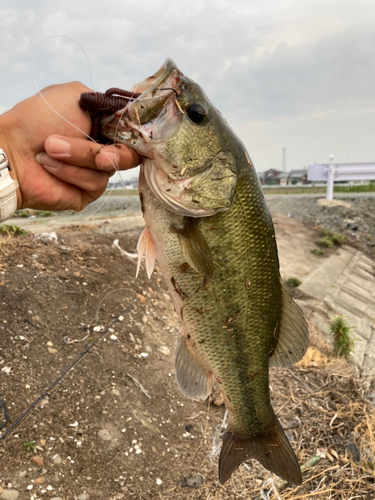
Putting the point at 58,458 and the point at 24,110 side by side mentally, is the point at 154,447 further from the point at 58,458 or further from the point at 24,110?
the point at 24,110

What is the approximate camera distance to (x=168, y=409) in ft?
15.5

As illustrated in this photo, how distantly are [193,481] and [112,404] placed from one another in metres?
1.14

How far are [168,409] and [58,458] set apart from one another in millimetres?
1557

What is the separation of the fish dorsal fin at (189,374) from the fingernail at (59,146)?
1.34 metres

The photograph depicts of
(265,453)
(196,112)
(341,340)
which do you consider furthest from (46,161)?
(341,340)

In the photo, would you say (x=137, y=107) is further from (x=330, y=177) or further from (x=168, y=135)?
(x=330, y=177)

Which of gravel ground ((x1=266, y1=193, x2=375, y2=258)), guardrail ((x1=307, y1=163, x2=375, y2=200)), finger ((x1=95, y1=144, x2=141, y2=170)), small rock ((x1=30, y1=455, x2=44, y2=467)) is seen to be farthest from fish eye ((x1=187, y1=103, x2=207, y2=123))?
guardrail ((x1=307, y1=163, x2=375, y2=200))

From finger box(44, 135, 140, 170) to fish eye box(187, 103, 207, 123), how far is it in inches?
14.1

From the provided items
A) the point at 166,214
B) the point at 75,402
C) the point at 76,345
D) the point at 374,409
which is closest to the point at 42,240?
the point at 76,345

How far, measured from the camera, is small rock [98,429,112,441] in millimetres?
3885

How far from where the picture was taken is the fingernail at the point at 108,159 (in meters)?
2.01

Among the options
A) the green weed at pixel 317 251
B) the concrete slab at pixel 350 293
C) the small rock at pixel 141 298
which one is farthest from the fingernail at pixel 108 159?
the green weed at pixel 317 251

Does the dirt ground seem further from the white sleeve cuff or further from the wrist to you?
the wrist

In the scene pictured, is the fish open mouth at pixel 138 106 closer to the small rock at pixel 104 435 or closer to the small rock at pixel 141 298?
the small rock at pixel 104 435
